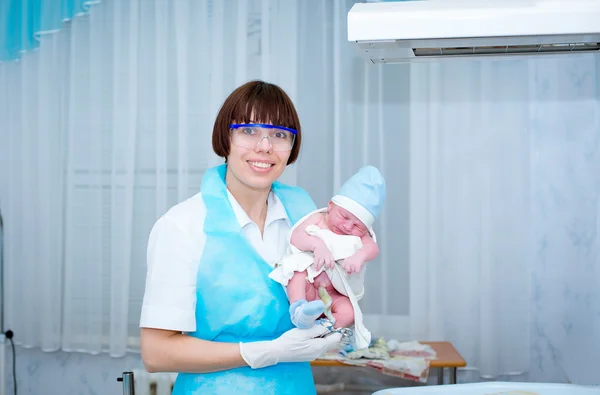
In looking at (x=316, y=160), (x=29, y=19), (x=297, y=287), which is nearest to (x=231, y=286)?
(x=297, y=287)

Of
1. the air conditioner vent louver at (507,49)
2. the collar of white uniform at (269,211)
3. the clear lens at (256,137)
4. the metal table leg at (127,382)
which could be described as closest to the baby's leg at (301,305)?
the collar of white uniform at (269,211)

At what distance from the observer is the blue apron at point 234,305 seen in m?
1.49

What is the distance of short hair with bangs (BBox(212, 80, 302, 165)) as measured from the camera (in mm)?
1534

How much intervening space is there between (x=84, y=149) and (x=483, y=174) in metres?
1.93

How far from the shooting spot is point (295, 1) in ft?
9.64

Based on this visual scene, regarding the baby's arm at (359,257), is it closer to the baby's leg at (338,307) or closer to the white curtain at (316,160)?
the baby's leg at (338,307)

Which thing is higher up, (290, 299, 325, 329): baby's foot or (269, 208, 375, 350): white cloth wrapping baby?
(269, 208, 375, 350): white cloth wrapping baby

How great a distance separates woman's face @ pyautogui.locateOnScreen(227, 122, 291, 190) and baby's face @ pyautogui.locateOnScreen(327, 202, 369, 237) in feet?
0.60

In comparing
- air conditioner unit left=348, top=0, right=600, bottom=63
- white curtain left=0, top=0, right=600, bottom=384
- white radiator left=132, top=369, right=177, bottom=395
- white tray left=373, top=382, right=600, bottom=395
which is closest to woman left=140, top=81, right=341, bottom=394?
air conditioner unit left=348, top=0, right=600, bottom=63

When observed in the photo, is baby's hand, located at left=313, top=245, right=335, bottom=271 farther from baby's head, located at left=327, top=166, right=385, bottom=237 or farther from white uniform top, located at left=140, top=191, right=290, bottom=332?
white uniform top, located at left=140, top=191, right=290, bottom=332

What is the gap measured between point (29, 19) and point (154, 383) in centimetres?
190

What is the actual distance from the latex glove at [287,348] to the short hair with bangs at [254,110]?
488 millimetres

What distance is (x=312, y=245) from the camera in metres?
1.52

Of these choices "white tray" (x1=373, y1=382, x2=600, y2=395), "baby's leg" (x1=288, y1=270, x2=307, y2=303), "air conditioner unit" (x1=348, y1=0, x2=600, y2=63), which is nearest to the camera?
"air conditioner unit" (x1=348, y1=0, x2=600, y2=63)
